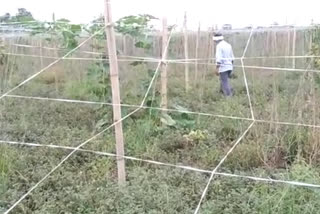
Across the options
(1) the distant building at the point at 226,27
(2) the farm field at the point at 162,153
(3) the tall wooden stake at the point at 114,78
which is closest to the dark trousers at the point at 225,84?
(2) the farm field at the point at 162,153

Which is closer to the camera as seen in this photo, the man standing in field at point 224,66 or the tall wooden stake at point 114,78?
the tall wooden stake at point 114,78

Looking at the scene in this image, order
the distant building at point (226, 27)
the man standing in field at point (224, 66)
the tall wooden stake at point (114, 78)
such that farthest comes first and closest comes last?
the distant building at point (226, 27) → the man standing in field at point (224, 66) → the tall wooden stake at point (114, 78)

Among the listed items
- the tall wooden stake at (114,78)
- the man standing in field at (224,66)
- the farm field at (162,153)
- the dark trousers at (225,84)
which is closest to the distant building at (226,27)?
the man standing in field at (224,66)

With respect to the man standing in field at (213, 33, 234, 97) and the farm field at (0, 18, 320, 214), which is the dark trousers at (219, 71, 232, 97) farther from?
the farm field at (0, 18, 320, 214)

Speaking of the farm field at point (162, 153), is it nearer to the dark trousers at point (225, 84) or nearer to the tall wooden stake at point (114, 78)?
the tall wooden stake at point (114, 78)

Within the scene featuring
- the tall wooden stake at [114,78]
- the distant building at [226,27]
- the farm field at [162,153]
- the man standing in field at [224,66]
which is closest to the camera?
the farm field at [162,153]

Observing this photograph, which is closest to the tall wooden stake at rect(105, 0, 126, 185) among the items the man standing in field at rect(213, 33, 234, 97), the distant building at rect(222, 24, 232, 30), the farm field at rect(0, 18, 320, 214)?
the farm field at rect(0, 18, 320, 214)

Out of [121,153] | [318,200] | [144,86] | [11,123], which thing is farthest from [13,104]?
[318,200]

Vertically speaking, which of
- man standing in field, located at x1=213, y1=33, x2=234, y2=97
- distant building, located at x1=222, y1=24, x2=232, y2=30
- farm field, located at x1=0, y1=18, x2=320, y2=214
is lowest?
farm field, located at x1=0, y1=18, x2=320, y2=214

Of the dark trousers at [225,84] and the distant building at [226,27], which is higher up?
the distant building at [226,27]

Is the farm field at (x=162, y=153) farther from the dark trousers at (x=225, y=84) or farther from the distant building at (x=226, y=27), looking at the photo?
the distant building at (x=226, y=27)

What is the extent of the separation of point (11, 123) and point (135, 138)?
1.57 metres

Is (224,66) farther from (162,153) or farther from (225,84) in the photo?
(162,153)

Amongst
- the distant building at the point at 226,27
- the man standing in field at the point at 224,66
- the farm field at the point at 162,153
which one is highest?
the distant building at the point at 226,27
